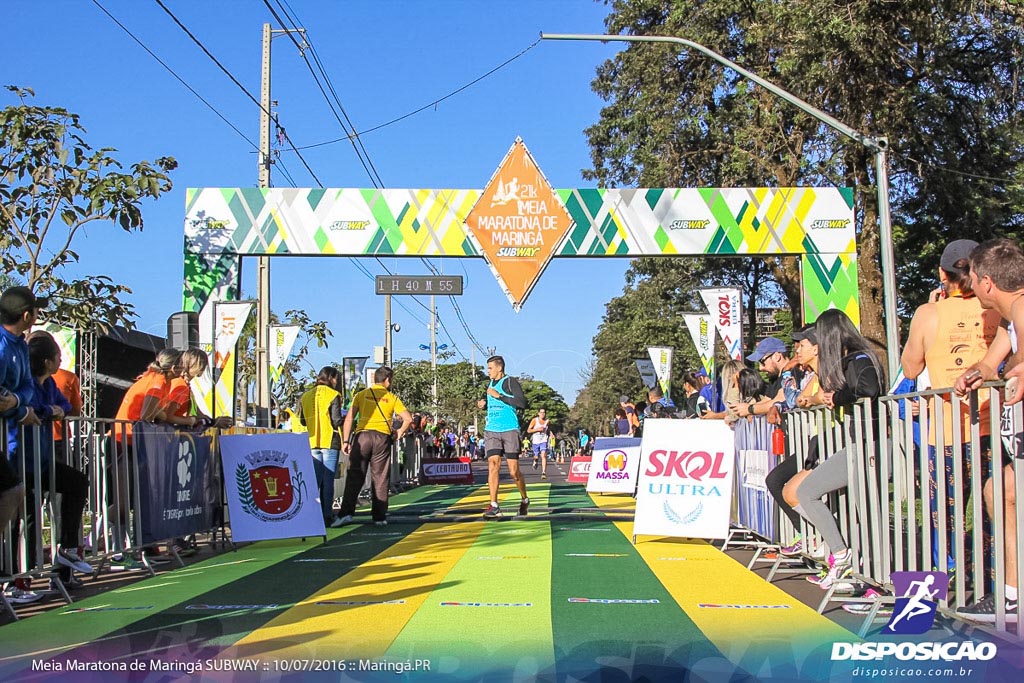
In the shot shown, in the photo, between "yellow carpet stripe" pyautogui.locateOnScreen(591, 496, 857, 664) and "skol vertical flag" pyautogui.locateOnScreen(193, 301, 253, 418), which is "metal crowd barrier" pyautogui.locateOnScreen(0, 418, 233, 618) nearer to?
"yellow carpet stripe" pyautogui.locateOnScreen(591, 496, 857, 664)

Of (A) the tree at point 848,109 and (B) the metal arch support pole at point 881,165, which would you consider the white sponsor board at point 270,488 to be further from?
(A) the tree at point 848,109

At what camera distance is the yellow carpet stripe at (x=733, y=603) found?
212 inches

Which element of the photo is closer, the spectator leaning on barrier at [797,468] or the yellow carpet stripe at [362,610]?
the yellow carpet stripe at [362,610]

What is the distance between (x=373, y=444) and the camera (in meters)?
12.1

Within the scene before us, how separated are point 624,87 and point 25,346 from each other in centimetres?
2455

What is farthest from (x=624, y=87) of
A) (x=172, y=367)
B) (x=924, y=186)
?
(x=172, y=367)

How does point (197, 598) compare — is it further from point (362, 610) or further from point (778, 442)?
point (778, 442)

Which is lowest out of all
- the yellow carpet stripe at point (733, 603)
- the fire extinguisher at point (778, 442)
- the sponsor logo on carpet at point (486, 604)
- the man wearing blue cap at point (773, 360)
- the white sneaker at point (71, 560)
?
the yellow carpet stripe at point (733, 603)

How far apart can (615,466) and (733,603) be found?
1159 cm

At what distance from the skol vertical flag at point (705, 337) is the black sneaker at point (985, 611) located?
1536 centimetres

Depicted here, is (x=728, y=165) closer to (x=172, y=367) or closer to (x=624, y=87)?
(x=624, y=87)

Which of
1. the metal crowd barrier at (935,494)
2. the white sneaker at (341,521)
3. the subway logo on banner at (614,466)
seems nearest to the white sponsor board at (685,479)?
the metal crowd barrier at (935,494)

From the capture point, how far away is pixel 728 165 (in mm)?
26359

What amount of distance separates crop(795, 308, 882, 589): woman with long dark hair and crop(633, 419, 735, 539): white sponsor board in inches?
95.6
